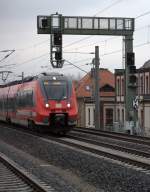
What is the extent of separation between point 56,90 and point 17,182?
1756 centimetres

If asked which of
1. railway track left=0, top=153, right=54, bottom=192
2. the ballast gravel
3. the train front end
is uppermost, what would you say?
the train front end

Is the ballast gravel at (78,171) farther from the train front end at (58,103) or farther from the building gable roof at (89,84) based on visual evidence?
the building gable roof at (89,84)

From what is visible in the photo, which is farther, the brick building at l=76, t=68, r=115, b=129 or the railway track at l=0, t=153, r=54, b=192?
the brick building at l=76, t=68, r=115, b=129

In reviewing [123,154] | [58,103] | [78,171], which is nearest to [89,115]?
Result: [58,103]

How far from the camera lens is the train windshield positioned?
30.2 metres

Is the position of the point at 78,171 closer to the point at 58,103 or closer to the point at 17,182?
the point at 17,182

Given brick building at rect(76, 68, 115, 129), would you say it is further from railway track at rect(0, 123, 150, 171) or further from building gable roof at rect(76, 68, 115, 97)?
railway track at rect(0, 123, 150, 171)

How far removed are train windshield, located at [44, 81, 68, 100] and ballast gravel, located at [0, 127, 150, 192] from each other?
25.3 ft

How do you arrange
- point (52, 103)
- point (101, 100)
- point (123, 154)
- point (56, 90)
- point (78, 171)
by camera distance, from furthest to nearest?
point (101, 100), point (56, 90), point (52, 103), point (123, 154), point (78, 171)

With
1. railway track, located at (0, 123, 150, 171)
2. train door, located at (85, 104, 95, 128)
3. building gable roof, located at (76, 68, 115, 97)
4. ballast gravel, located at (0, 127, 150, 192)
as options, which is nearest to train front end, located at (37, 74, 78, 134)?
railway track, located at (0, 123, 150, 171)

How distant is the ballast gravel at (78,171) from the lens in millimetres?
12266

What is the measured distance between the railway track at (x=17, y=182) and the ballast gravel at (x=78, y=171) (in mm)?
412

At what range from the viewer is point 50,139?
28.6 m

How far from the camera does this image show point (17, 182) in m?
12.9
